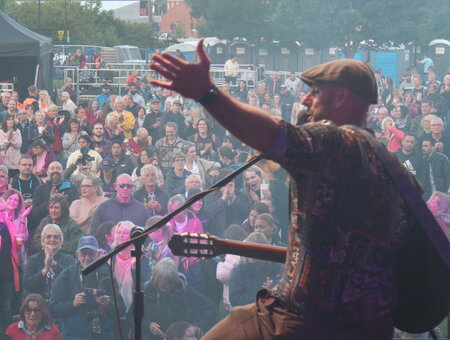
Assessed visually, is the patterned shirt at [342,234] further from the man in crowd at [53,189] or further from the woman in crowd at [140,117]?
the woman in crowd at [140,117]

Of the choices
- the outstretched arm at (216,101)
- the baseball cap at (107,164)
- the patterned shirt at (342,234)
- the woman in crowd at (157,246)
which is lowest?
the woman in crowd at (157,246)

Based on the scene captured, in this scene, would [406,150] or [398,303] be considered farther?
→ [406,150]

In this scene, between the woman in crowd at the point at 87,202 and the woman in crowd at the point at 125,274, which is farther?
the woman in crowd at the point at 87,202

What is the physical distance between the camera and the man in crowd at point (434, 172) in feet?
32.3

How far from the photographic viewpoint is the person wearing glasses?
818cm

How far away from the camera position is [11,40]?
16.5m

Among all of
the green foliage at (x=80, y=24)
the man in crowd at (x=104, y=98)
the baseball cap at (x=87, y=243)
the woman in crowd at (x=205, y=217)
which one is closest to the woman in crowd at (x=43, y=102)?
the man in crowd at (x=104, y=98)

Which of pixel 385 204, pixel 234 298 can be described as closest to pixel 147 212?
pixel 234 298

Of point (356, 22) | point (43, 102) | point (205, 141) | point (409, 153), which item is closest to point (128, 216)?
point (205, 141)

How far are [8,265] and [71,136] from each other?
4201 mm

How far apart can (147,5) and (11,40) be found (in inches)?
1482

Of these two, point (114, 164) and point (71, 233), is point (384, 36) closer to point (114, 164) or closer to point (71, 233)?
point (114, 164)

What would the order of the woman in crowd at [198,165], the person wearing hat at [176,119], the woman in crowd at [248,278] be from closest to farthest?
the woman in crowd at [248,278] → the woman in crowd at [198,165] → the person wearing hat at [176,119]

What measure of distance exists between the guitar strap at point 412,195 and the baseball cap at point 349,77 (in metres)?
0.13
